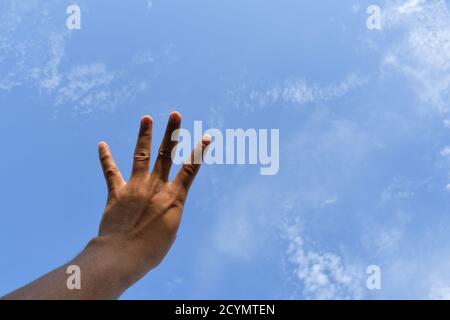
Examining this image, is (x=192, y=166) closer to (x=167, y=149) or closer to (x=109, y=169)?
(x=167, y=149)

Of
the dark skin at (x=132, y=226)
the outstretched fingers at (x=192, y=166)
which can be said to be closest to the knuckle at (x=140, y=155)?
the dark skin at (x=132, y=226)

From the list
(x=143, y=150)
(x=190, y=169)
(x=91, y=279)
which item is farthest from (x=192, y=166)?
(x=91, y=279)

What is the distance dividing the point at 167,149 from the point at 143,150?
0.93ft

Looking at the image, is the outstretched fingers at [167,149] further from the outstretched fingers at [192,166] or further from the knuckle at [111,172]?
the knuckle at [111,172]

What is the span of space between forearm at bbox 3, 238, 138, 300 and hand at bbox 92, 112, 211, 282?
0.8 inches

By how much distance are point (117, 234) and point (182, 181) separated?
1.00 meters

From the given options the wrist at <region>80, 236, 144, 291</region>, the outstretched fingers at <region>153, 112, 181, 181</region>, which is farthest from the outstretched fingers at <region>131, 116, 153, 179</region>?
the wrist at <region>80, 236, 144, 291</region>

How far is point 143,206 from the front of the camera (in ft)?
16.0

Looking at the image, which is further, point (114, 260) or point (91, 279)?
point (114, 260)

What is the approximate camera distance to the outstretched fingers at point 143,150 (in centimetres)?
514

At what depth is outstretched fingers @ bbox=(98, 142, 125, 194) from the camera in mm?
5168

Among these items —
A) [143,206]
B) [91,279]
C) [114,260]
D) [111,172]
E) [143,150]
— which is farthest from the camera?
[111,172]
